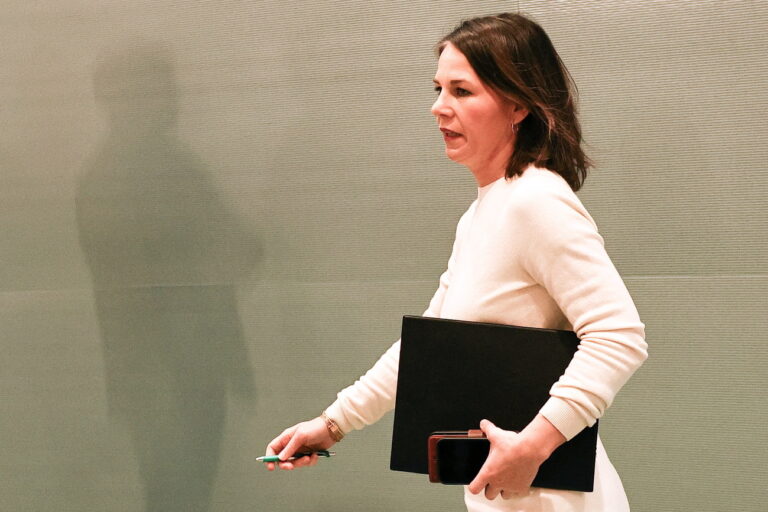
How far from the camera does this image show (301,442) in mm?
1298

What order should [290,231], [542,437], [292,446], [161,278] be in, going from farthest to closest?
[161,278]
[290,231]
[292,446]
[542,437]

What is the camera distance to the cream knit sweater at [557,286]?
3.35 ft

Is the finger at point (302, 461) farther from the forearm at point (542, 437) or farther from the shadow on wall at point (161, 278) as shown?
the shadow on wall at point (161, 278)

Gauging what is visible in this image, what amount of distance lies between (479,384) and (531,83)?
429 millimetres

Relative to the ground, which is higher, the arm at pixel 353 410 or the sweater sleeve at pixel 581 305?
the sweater sleeve at pixel 581 305

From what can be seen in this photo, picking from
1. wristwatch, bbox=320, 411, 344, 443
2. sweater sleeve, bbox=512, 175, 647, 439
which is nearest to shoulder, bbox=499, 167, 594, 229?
sweater sleeve, bbox=512, 175, 647, 439

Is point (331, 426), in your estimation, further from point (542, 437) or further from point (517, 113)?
point (517, 113)

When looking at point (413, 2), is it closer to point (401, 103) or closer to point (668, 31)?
point (401, 103)

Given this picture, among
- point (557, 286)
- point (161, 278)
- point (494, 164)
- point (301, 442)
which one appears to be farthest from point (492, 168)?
point (161, 278)

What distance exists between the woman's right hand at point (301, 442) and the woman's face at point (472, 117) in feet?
1.57

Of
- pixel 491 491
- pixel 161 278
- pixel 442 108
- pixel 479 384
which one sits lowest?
pixel 161 278

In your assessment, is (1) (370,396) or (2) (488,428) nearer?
(2) (488,428)

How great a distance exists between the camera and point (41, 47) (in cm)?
266

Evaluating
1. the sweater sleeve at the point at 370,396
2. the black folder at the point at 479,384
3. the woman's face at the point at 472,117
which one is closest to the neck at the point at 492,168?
the woman's face at the point at 472,117
